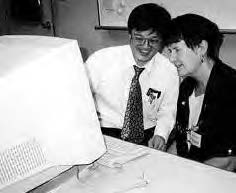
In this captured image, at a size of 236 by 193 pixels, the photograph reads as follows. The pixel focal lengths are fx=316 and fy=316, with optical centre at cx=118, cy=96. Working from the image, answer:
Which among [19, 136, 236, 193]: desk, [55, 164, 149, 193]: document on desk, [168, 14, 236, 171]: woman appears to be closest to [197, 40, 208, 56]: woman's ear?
[168, 14, 236, 171]: woman

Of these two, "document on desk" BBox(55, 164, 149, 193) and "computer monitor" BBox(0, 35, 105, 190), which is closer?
"computer monitor" BBox(0, 35, 105, 190)

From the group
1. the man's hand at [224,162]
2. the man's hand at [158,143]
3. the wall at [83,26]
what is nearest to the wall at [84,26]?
the wall at [83,26]

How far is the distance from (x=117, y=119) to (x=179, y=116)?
41 centimetres

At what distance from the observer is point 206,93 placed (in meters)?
1.50

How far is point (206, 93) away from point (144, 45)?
494 millimetres

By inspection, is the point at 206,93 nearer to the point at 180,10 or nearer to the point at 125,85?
the point at 125,85

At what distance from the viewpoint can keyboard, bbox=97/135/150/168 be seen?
115 centimetres

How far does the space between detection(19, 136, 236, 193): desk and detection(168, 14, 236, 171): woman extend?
0.38 m

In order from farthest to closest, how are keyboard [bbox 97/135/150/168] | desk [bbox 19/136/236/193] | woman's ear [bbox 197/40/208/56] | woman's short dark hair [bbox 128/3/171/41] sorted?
1. woman's short dark hair [bbox 128/3/171/41]
2. woman's ear [bbox 197/40/208/56]
3. keyboard [bbox 97/135/150/168]
4. desk [bbox 19/136/236/193]

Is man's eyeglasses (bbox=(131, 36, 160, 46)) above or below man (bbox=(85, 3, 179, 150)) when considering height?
above

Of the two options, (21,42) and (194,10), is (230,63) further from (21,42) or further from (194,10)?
(21,42)

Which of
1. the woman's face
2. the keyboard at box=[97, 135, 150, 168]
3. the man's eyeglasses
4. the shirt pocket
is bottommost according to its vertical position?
the keyboard at box=[97, 135, 150, 168]

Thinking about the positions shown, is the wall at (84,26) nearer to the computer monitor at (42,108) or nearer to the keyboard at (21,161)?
the computer monitor at (42,108)

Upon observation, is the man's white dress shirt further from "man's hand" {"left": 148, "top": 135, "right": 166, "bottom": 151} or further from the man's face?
"man's hand" {"left": 148, "top": 135, "right": 166, "bottom": 151}
